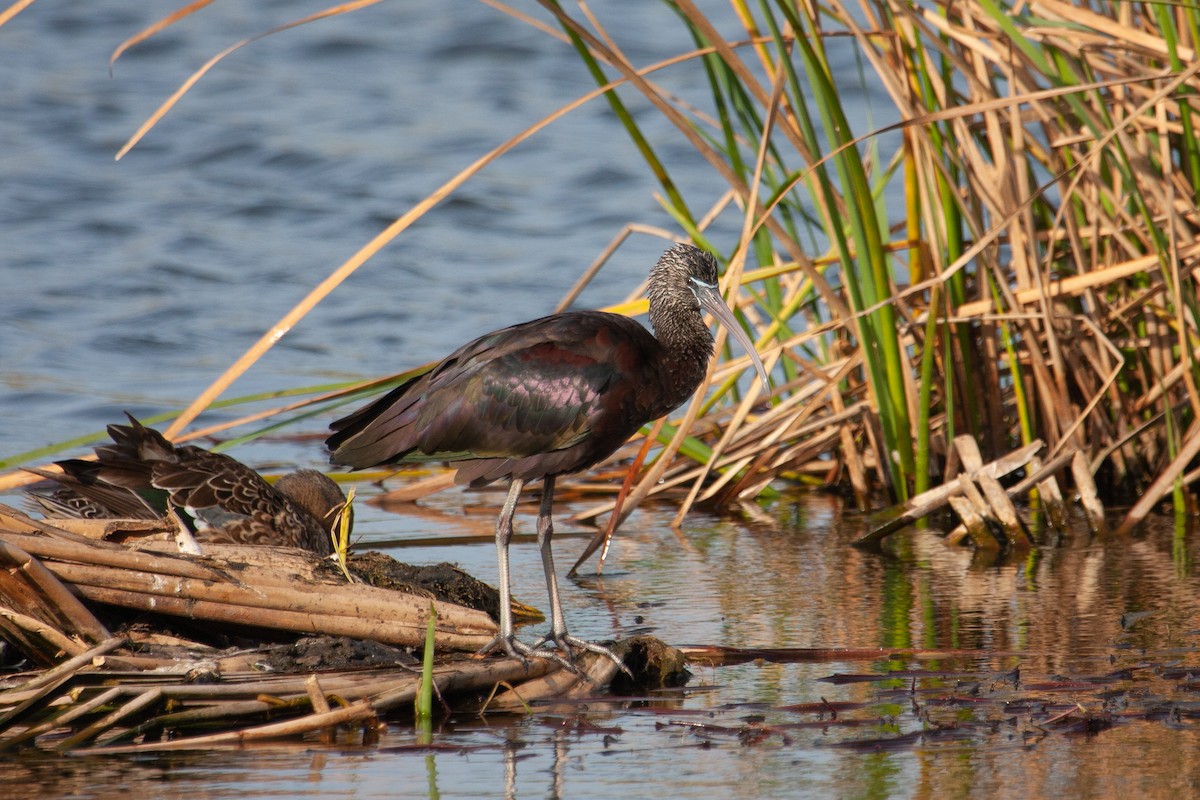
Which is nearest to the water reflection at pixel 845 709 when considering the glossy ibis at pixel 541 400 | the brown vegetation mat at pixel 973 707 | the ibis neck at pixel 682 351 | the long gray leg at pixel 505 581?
the brown vegetation mat at pixel 973 707

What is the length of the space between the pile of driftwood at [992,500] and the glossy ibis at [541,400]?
133cm

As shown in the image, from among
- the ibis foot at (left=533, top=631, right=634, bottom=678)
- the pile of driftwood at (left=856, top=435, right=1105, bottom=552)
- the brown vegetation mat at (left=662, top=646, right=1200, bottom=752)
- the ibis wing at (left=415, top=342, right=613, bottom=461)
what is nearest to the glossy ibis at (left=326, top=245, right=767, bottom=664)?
the ibis wing at (left=415, top=342, right=613, bottom=461)

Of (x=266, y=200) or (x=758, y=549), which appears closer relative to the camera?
(x=758, y=549)

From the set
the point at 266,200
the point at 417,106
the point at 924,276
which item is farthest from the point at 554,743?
the point at 417,106

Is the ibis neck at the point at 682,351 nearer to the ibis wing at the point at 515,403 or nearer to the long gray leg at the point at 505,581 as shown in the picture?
the ibis wing at the point at 515,403

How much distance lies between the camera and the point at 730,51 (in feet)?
19.1


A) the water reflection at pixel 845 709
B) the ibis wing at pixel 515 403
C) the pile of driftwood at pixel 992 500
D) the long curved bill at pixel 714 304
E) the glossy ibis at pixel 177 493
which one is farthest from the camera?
the pile of driftwood at pixel 992 500

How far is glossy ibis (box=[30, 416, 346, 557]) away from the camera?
6.11m

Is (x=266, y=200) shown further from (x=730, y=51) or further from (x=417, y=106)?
(x=730, y=51)

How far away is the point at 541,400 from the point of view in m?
5.23

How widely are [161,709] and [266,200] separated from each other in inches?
421

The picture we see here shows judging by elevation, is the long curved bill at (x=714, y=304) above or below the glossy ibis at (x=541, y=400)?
above

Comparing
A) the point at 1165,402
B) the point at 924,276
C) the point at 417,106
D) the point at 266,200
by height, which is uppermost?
the point at 417,106

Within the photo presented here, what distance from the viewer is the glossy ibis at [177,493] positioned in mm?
6113
